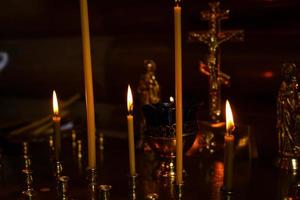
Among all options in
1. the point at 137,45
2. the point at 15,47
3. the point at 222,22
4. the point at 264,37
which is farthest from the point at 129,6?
the point at 15,47

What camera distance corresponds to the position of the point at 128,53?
1.31 metres

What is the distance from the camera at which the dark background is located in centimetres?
100

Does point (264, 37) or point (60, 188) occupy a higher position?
point (264, 37)

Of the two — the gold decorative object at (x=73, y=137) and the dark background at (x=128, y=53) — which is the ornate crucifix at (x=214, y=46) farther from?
the gold decorative object at (x=73, y=137)

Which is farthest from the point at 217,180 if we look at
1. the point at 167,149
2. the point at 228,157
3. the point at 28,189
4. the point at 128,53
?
the point at 128,53

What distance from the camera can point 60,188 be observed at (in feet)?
2.51

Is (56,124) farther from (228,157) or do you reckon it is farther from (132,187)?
(228,157)

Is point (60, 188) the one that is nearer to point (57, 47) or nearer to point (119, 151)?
point (119, 151)

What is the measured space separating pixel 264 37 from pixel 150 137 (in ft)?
1.27

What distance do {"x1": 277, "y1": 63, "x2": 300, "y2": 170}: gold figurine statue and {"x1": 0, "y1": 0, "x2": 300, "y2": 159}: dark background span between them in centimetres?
13

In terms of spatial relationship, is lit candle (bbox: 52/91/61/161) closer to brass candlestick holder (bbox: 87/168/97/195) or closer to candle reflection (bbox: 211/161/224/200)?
brass candlestick holder (bbox: 87/168/97/195)

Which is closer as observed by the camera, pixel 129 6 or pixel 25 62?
pixel 129 6

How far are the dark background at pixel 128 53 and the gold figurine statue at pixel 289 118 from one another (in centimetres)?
13

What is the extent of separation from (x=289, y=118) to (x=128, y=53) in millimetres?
598
